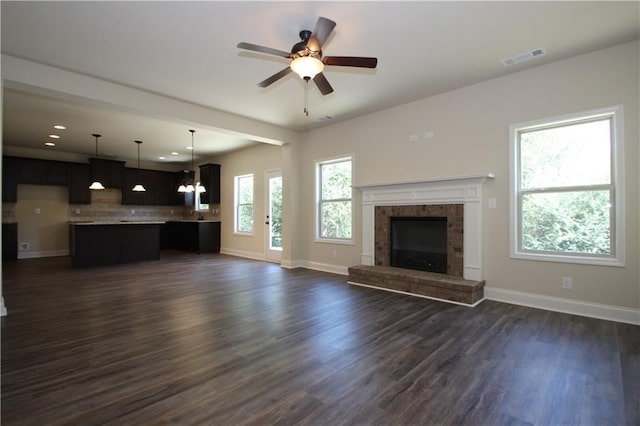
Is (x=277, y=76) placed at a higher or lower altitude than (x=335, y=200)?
higher

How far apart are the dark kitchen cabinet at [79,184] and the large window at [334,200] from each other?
22.4 ft

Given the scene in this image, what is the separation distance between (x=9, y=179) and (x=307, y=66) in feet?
29.0

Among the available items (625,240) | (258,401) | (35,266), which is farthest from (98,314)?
(625,240)

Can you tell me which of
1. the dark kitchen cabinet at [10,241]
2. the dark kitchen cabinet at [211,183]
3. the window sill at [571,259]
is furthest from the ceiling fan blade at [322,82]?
the dark kitchen cabinet at [10,241]

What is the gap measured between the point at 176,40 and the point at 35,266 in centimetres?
651

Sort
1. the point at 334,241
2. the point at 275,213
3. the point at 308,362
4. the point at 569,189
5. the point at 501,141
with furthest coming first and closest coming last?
the point at 275,213 < the point at 334,241 < the point at 501,141 < the point at 569,189 < the point at 308,362

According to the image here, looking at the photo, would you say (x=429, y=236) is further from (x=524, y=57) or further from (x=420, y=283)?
(x=524, y=57)

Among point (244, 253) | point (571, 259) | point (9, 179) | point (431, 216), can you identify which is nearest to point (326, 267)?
point (431, 216)

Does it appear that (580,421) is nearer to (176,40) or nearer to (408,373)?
(408,373)

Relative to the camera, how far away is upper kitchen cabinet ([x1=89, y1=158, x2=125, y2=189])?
28.1 ft

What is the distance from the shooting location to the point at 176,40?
3.11 m

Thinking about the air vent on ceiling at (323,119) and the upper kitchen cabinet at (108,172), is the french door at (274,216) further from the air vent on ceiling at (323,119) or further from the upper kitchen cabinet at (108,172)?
the upper kitchen cabinet at (108,172)

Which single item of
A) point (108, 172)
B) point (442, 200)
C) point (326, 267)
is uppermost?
point (108, 172)

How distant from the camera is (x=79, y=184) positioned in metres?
8.47
